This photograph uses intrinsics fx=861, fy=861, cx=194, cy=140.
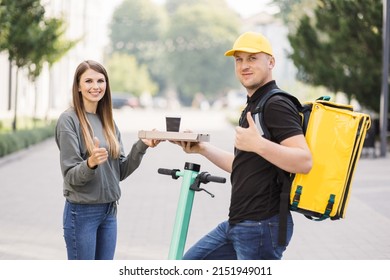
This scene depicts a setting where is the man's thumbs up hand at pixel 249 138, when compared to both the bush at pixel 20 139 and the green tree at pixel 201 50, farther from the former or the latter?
the green tree at pixel 201 50

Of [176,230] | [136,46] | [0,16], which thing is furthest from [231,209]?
[136,46]

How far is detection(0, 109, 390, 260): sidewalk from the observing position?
27.1 ft

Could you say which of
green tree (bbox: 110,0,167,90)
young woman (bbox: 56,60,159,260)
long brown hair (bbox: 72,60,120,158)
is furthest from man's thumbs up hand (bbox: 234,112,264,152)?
green tree (bbox: 110,0,167,90)

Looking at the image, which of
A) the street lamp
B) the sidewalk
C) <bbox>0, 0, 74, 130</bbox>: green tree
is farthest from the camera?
the street lamp

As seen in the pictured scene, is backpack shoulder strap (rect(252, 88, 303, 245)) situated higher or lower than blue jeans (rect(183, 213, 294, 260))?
higher

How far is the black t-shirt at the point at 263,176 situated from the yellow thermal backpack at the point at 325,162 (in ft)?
0.15

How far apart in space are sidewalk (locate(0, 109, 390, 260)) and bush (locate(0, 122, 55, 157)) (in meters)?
2.52

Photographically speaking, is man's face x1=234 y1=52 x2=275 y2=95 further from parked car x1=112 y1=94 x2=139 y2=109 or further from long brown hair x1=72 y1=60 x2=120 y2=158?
parked car x1=112 y1=94 x2=139 y2=109

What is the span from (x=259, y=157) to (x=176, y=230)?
47 centimetres

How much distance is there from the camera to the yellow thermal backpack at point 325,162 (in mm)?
3523

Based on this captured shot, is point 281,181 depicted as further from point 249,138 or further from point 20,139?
point 20,139

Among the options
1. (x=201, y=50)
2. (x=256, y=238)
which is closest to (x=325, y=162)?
(x=256, y=238)

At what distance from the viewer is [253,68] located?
3.71m
